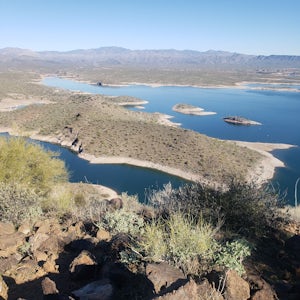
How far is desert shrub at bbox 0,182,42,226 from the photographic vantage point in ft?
40.0


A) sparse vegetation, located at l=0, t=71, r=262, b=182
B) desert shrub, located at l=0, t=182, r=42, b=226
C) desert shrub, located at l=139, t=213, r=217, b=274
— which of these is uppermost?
desert shrub, located at l=139, t=213, r=217, b=274

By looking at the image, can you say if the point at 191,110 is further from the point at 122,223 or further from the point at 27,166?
the point at 122,223

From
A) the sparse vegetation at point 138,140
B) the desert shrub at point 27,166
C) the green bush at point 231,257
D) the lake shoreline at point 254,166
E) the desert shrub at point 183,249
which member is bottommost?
the lake shoreline at point 254,166

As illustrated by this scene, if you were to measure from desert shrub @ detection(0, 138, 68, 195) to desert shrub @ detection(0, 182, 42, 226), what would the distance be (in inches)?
354

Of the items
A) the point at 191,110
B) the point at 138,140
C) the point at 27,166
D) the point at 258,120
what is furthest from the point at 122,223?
the point at 191,110

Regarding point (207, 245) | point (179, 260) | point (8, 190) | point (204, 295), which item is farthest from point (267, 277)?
point (8, 190)

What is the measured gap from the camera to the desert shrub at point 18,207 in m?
12.2

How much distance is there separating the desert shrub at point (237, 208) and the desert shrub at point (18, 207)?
4607 millimetres

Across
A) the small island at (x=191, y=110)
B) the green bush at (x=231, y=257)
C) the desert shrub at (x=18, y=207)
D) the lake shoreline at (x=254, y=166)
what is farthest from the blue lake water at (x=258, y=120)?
the green bush at (x=231, y=257)

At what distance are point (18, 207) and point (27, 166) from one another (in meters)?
13.5

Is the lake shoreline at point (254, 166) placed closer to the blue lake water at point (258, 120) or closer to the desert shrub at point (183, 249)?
the blue lake water at point (258, 120)

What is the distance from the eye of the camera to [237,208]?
11.6m

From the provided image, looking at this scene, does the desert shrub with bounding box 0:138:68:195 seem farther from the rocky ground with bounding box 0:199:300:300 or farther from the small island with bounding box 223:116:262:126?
the small island with bounding box 223:116:262:126

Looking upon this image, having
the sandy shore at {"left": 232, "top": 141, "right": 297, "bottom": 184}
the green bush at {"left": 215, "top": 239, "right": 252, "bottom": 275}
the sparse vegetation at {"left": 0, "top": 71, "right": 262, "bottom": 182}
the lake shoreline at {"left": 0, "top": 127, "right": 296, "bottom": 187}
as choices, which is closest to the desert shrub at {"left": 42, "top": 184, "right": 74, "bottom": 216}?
the green bush at {"left": 215, "top": 239, "right": 252, "bottom": 275}
